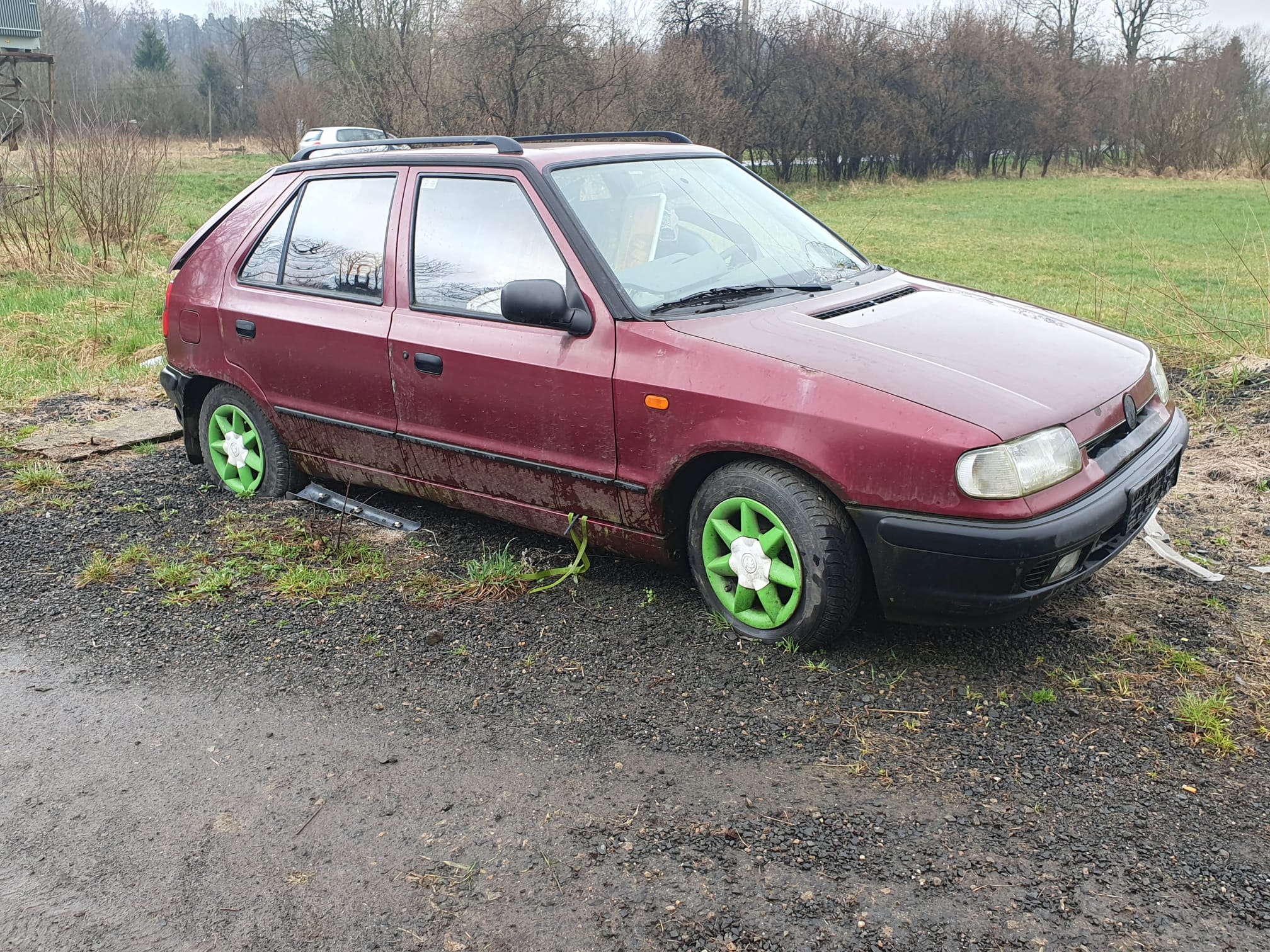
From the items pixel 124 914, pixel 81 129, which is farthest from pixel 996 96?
pixel 124 914

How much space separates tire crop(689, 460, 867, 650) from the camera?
3.58 metres

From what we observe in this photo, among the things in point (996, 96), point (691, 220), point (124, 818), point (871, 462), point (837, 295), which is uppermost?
point (996, 96)

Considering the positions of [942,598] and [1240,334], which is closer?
[942,598]

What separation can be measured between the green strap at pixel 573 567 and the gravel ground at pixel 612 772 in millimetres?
74

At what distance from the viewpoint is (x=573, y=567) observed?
4.47m

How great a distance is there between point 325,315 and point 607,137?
1552mm

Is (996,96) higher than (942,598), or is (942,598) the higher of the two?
(996,96)

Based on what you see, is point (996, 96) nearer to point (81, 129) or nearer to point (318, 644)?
point (81, 129)

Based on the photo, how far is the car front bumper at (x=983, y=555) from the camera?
10.8 ft

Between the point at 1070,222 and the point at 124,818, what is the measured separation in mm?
24040

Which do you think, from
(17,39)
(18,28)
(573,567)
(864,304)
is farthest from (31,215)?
(18,28)

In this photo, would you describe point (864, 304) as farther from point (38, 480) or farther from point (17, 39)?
point (17, 39)

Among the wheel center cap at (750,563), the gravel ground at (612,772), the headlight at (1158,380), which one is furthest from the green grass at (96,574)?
the headlight at (1158,380)

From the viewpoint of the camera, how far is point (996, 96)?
43.4 m
